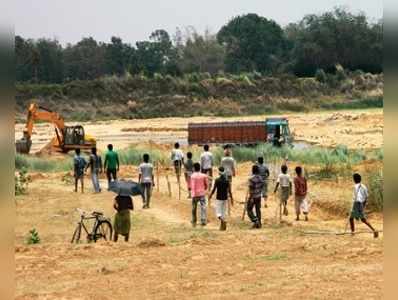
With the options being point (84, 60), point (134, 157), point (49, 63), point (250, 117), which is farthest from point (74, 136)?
point (84, 60)

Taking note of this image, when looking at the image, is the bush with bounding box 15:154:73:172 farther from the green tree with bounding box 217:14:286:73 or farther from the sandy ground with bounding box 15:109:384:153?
the green tree with bounding box 217:14:286:73

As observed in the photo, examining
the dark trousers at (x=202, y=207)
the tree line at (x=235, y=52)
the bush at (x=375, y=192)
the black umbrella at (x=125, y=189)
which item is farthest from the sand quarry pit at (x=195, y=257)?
the tree line at (x=235, y=52)

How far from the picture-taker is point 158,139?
45875 mm

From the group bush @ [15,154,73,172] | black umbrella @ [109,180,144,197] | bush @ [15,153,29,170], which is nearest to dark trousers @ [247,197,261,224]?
black umbrella @ [109,180,144,197]

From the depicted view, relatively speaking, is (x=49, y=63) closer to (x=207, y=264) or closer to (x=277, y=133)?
(x=277, y=133)

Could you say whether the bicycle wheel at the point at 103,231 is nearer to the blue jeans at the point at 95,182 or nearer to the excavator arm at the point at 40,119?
the blue jeans at the point at 95,182

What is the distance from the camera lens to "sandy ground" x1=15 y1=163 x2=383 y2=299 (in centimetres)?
933

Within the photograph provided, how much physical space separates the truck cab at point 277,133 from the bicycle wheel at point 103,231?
20.1 m

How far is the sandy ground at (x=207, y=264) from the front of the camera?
933 centimetres

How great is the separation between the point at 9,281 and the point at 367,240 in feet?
34.6

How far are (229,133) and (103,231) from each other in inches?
840

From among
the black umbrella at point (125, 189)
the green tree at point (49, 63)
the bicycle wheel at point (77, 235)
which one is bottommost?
the bicycle wheel at point (77, 235)

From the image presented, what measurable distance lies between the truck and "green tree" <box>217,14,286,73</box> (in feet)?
179

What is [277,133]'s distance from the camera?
34062mm
